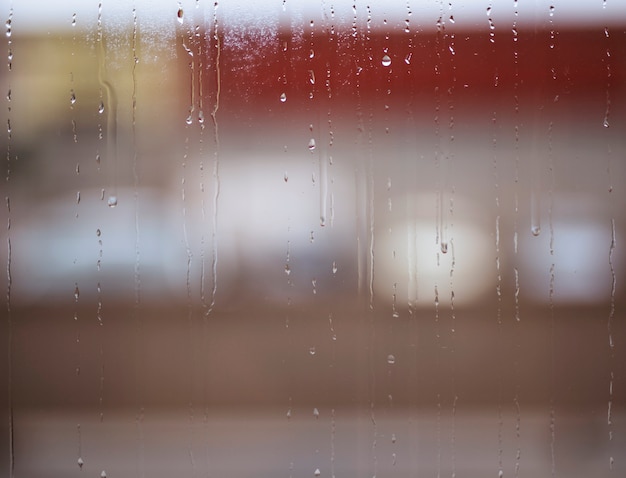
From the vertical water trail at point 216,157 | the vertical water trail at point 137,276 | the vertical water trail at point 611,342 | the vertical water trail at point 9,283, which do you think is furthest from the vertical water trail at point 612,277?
the vertical water trail at point 9,283

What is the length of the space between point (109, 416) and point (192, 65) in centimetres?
85

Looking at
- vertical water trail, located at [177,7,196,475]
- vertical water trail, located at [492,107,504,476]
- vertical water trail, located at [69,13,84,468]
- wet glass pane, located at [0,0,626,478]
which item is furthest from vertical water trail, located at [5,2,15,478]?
vertical water trail, located at [492,107,504,476]

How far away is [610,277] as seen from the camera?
154 cm

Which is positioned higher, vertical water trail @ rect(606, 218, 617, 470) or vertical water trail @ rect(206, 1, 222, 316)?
vertical water trail @ rect(206, 1, 222, 316)

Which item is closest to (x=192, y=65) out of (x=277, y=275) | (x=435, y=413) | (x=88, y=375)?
(x=277, y=275)

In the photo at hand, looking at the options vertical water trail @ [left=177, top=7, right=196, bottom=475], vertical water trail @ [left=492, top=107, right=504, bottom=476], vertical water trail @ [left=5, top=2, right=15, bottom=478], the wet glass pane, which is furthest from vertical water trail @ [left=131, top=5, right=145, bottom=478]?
vertical water trail @ [left=492, top=107, right=504, bottom=476]

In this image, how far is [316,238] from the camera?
1.52 meters

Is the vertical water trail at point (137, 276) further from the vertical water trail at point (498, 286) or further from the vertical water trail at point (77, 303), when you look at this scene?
the vertical water trail at point (498, 286)

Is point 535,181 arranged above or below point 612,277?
above

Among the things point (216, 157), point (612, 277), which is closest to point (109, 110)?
point (216, 157)

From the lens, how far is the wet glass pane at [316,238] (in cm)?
150

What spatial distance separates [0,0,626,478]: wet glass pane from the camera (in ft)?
4.91

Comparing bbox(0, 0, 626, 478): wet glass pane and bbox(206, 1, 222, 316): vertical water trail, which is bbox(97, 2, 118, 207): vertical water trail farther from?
bbox(206, 1, 222, 316): vertical water trail

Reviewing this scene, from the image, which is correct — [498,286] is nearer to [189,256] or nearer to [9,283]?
[189,256]
